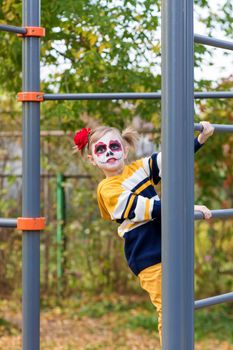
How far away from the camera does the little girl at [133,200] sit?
288 centimetres

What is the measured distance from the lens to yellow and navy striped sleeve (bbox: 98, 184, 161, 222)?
2814 millimetres

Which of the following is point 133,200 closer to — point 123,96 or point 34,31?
point 123,96

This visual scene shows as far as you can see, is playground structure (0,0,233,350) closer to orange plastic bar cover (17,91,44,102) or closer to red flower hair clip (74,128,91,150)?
red flower hair clip (74,128,91,150)

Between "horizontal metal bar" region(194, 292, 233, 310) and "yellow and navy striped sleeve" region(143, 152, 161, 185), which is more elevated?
"yellow and navy striped sleeve" region(143, 152, 161, 185)

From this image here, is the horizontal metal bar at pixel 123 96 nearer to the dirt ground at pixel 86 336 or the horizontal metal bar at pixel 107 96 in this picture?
the horizontal metal bar at pixel 107 96

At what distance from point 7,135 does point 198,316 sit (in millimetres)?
2126

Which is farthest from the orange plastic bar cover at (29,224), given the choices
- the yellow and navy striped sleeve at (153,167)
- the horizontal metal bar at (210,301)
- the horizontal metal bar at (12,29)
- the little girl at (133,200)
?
the horizontal metal bar at (210,301)

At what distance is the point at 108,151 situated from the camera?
2969 mm

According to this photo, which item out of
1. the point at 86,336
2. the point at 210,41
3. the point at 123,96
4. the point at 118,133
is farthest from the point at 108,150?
the point at 86,336

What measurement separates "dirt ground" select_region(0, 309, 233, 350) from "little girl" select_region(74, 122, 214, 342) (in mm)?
2655

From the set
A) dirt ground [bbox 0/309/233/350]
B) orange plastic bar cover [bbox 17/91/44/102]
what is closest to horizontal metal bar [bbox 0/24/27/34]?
orange plastic bar cover [bbox 17/91/44/102]

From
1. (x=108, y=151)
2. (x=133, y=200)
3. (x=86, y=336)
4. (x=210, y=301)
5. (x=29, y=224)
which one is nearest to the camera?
(x=210, y=301)

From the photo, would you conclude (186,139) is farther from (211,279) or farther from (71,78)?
(211,279)

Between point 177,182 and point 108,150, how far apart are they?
2.35 ft
